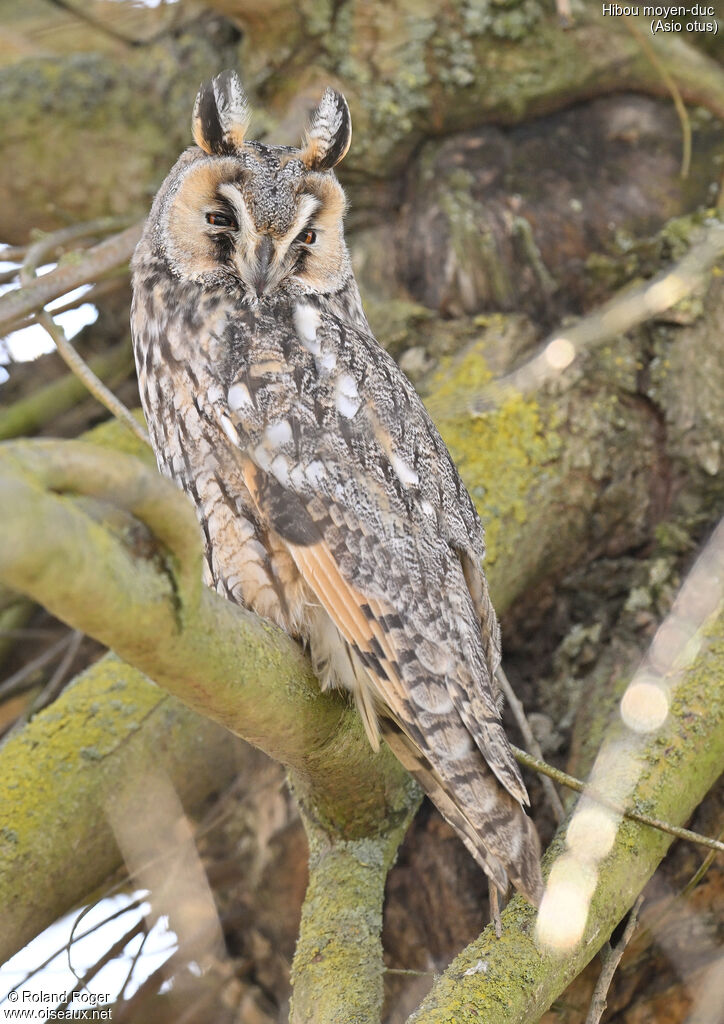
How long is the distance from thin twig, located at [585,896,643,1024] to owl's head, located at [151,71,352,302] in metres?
1.32

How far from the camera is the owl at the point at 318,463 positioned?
1.64 m

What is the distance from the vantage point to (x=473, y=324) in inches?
103

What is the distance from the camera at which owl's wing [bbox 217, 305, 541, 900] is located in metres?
1.60

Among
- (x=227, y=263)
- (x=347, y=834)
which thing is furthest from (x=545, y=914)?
(x=227, y=263)

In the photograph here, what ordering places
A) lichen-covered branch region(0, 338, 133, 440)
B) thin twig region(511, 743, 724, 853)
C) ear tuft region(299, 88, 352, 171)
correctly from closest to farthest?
1. thin twig region(511, 743, 724, 853)
2. ear tuft region(299, 88, 352, 171)
3. lichen-covered branch region(0, 338, 133, 440)

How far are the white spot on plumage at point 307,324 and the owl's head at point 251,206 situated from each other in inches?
2.7

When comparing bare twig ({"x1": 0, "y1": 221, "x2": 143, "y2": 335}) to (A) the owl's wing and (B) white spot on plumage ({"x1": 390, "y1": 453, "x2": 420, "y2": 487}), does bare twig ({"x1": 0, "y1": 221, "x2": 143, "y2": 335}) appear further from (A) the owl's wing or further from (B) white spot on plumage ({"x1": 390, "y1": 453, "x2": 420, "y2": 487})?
(B) white spot on plumage ({"x1": 390, "y1": 453, "x2": 420, "y2": 487})

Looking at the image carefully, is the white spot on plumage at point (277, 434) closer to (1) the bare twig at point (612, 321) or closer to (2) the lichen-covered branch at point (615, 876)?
(1) the bare twig at point (612, 321)

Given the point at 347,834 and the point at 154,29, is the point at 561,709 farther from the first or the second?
the point at 154,29

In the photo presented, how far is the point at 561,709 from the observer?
2.28 metres

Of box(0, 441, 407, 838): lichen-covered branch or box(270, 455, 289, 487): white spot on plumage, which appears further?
box(270, 455, 289, 487): white spot on plumage

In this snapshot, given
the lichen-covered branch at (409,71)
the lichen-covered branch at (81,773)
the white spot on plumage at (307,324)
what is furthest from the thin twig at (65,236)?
the lichen-covered branch at (81,773)

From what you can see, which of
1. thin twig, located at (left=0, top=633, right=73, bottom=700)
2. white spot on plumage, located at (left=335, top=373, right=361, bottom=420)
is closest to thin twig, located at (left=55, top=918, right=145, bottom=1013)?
thin twig, located at (left=0, top=633, right=73, bottom=700)

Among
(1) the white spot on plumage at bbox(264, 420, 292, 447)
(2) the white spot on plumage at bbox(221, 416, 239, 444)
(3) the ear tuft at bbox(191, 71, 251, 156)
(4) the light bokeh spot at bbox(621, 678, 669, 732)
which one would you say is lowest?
(4) the light bokeh spot at bbox(621, 678, 669, 732)
